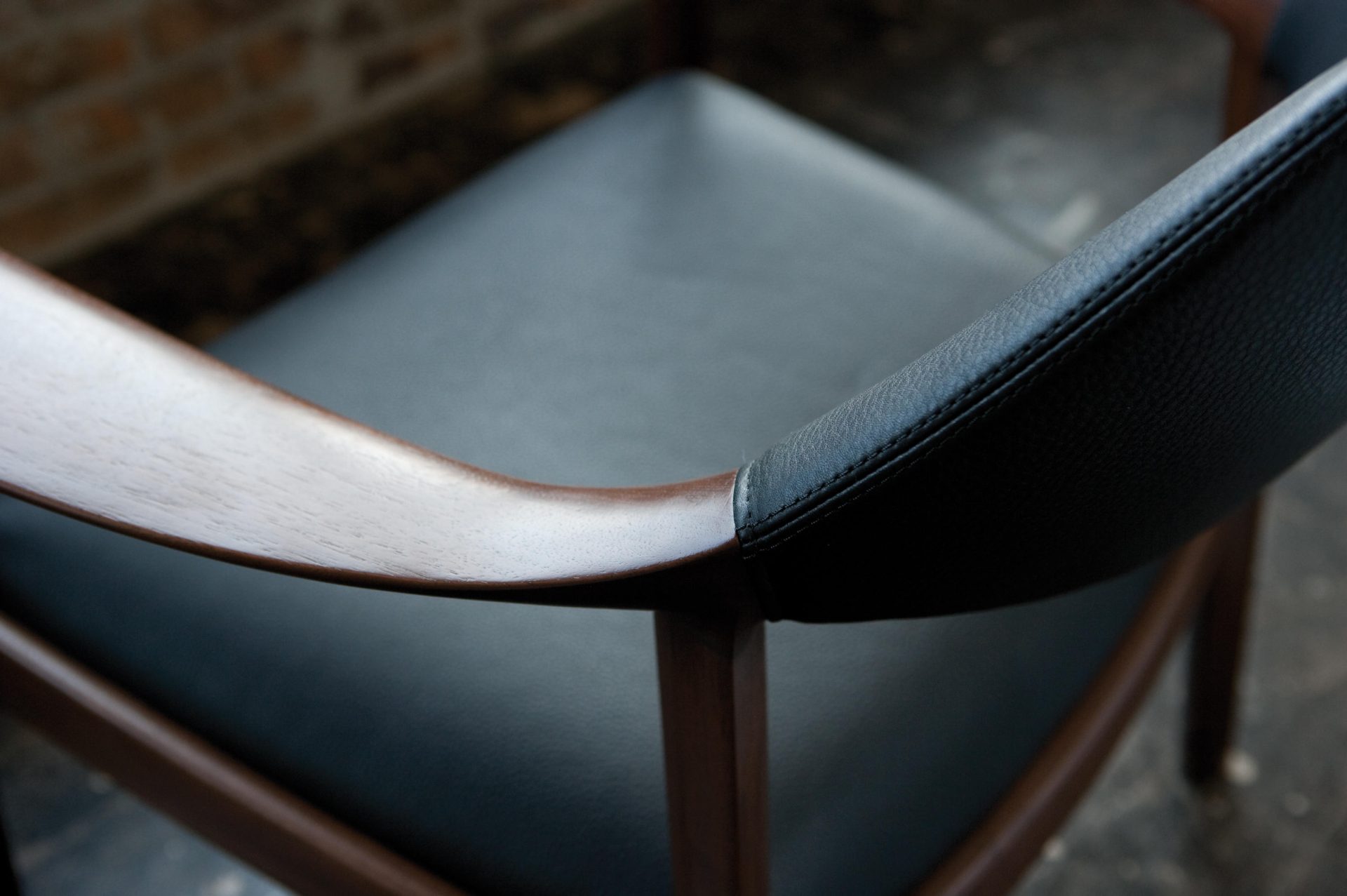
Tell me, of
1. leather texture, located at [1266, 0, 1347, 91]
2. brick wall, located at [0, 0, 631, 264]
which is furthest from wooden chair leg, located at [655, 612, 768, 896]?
brick wall, located at [0, 0, 631, 264]

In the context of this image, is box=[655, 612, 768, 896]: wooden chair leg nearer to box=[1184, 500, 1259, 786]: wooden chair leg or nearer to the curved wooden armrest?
the curved wooden armrest

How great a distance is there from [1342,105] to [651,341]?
1.49ft

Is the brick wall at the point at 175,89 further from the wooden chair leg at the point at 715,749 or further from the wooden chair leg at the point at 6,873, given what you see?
the wooden chair leg at the point at 715,749

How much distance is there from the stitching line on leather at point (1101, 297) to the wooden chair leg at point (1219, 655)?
20.9 inches

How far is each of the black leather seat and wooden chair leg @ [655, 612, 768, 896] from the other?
0.04 m

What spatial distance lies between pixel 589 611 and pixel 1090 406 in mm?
304

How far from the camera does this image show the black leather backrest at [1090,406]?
0.32 meters

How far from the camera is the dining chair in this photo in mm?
358

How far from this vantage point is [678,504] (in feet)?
1.36

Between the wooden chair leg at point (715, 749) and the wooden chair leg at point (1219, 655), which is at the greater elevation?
the wooden chair leg at point (715, 749)

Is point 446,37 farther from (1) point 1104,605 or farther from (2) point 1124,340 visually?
(2) point 1124,340

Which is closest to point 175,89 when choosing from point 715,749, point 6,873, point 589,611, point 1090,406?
point 6,873

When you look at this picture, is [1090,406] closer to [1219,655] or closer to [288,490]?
[288,490]

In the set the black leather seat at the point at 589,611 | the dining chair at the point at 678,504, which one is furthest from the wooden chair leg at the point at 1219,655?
the black leather seat at the point at 589,611
